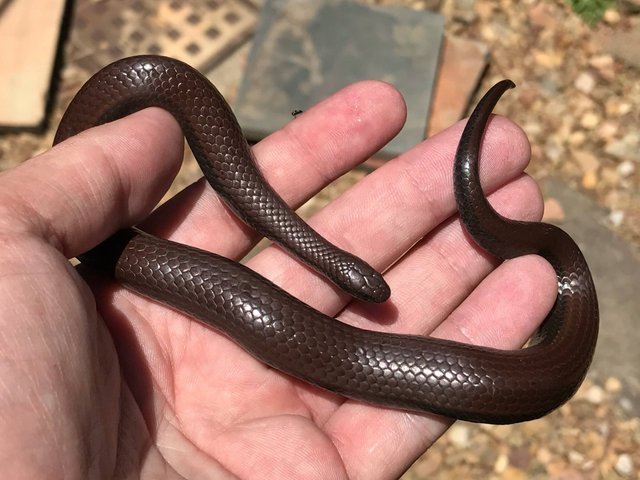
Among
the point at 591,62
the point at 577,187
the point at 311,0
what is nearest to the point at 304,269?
the point at 577,187

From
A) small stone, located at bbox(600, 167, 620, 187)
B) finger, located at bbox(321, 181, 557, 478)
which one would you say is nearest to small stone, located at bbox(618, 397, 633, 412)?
finger, located at bbox(321, 181, 557, 478)

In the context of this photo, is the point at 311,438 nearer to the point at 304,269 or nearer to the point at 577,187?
the point at 304,269

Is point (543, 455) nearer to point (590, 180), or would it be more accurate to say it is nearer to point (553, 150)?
point (590, 180)

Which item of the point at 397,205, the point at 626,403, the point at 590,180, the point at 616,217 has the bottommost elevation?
the point at 626,403

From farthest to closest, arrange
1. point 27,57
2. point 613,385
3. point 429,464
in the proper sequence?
point 27,57
point 613,385
point 429,464

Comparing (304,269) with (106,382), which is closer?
(106,382)

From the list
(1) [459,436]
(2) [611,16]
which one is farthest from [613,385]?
(2) [611,16]
